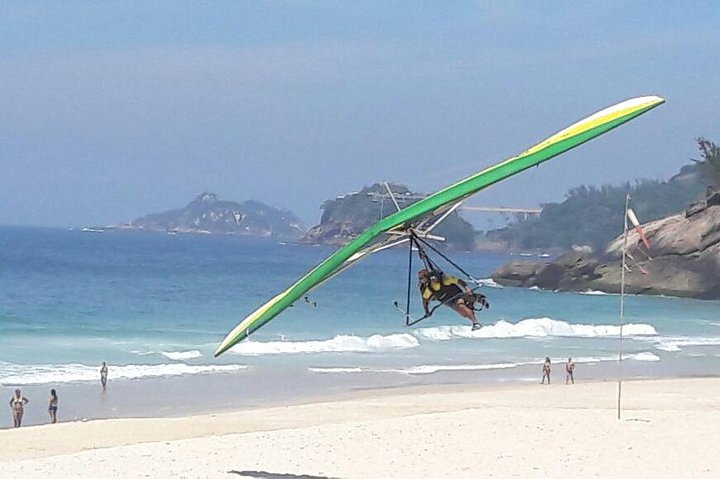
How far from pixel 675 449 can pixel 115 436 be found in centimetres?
752

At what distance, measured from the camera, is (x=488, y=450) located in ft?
39.1

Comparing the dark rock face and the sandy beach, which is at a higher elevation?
the dark rock face

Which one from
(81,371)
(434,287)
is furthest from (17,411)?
(434,287)

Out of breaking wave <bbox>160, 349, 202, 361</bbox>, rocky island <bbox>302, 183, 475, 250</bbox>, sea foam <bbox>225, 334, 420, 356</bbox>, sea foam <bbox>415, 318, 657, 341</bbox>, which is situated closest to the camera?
breaking wave <bbox>160, 349, 202, 361</bbox>

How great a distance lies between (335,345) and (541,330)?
34.0 feet

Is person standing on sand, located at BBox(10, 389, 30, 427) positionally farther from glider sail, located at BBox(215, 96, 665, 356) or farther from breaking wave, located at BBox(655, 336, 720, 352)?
breaking wave, located at BBox(655, 336, 720, 352)

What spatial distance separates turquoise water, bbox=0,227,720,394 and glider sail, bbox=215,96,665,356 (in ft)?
24.6

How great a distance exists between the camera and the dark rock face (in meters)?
63.1

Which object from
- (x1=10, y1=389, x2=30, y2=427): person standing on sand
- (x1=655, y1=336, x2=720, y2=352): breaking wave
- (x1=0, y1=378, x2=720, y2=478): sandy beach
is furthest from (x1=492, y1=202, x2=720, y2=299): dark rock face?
(x1=10, y1=389, x2=30, y2=427): person standing on sand

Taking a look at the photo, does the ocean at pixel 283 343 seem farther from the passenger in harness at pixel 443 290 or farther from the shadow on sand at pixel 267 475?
the passenger in harness at pixel 443 290

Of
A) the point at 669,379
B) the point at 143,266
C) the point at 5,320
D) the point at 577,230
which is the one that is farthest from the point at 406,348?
the point at 577,230

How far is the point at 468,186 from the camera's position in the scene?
8844 mm

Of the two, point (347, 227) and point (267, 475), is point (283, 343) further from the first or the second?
point (347, 227)

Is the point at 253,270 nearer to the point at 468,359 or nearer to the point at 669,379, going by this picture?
the point at 468,359
